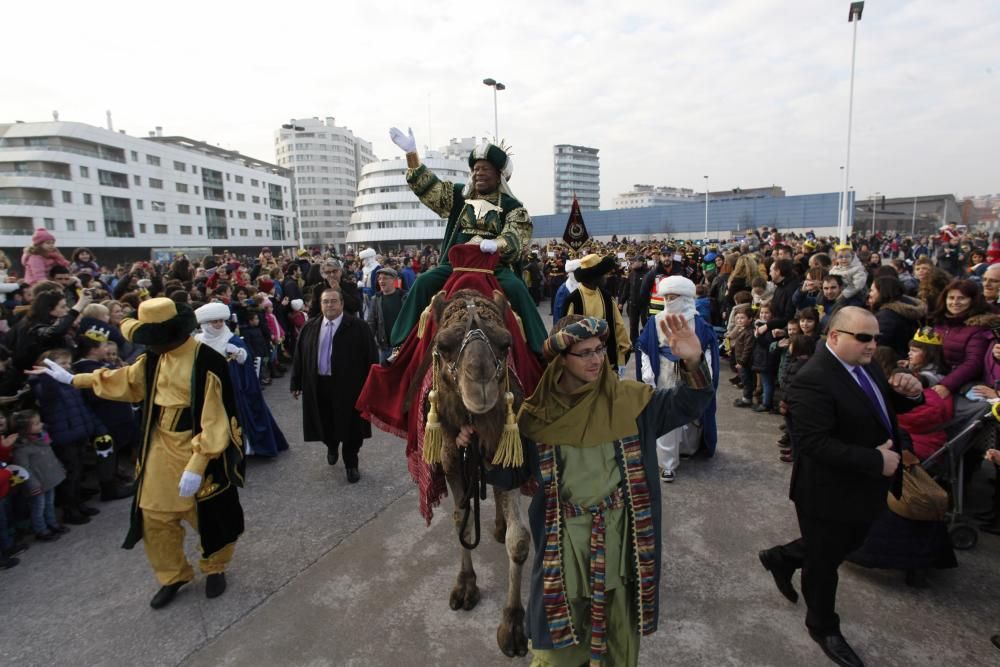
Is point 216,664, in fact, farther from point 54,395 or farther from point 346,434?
point 54,395

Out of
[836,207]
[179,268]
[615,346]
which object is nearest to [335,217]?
[836,207]

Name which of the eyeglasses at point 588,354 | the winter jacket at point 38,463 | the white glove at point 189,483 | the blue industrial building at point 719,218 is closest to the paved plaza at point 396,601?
the winter jacket at point 38,463

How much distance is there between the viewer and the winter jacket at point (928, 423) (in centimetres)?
405

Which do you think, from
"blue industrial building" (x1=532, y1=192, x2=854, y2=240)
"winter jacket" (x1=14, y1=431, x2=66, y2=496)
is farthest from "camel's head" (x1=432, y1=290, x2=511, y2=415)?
"blue industrial building" (x1=532, y1=192, x2=854, y2=240)

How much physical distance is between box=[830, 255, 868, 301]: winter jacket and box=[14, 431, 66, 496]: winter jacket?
339 inches

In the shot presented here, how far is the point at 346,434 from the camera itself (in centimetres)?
577

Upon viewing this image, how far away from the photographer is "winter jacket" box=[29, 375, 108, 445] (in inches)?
190

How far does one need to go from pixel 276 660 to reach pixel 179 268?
380 inches

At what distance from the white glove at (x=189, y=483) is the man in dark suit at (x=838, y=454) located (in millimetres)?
3707

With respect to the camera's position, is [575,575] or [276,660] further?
[276,660]

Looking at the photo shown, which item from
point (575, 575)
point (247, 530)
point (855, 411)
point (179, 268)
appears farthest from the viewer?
point (179, 268)

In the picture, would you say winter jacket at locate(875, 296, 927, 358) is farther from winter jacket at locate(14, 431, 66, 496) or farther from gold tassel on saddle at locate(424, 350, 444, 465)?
winter jacket at locate(14, 431, 66, 496)

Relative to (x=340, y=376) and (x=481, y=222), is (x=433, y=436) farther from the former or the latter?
(x=340, y=376)

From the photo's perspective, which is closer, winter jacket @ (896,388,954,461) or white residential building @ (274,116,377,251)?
winter jacket @ (896,388,954,461)
